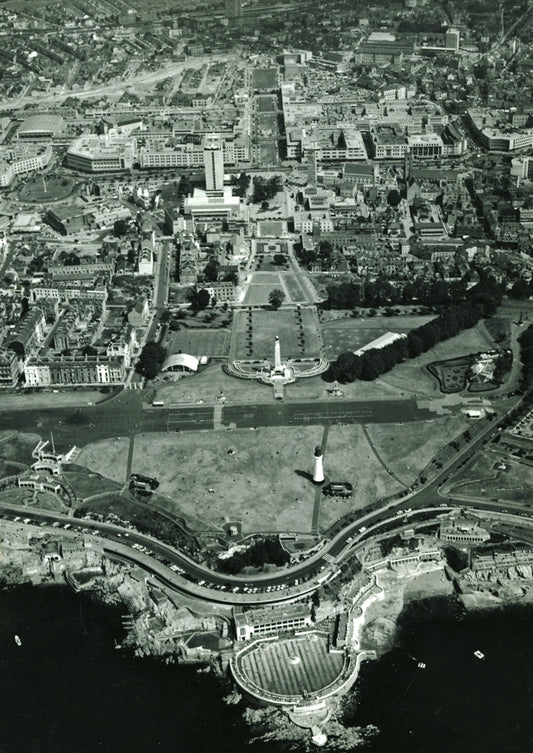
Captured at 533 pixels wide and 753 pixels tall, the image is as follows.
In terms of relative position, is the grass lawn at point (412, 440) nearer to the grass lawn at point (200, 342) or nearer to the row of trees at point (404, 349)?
the row of trees at point (404, 349)

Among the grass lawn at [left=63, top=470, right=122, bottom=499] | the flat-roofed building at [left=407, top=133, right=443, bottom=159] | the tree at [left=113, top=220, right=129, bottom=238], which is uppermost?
the flat-roofed building at [left=407, top=133, right=443, bottom=159]

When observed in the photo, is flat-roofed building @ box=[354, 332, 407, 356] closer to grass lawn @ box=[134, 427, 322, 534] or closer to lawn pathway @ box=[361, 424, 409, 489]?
lawn pathway @ box=[361, 424, 409, 489]

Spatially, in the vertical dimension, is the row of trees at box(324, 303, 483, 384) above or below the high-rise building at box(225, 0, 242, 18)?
below

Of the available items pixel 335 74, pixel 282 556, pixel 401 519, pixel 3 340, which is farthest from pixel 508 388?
pixel 335 74

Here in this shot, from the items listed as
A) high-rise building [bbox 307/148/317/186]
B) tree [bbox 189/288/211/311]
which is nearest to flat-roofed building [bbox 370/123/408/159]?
high-rise building [bbox 307/148/317/186]

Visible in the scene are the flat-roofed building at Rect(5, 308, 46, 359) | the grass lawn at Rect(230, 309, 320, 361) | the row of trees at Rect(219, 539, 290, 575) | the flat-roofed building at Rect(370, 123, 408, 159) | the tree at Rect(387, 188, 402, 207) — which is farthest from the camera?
the flat-roofed building at Rect(370, 123, 408, 159)

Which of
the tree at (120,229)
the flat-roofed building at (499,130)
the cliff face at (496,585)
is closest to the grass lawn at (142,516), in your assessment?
the cliff face at (496,585)

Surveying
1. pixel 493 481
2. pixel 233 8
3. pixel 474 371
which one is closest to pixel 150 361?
pixel 474 371
